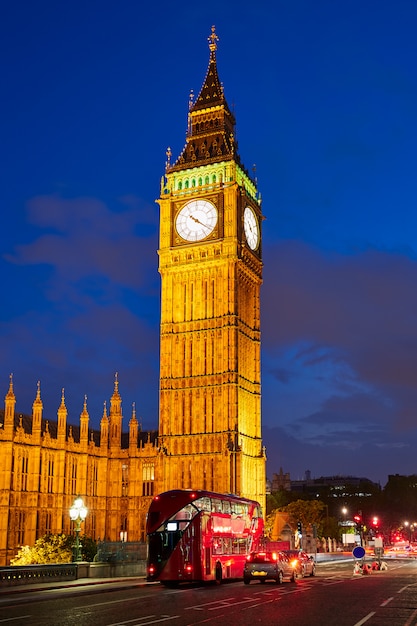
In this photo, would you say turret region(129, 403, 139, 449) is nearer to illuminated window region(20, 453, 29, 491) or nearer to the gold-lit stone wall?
the gold-lit stone wall

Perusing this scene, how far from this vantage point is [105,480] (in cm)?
8162

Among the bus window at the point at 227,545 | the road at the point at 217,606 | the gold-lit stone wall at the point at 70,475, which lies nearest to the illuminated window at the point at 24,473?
the gold-lit stone wall at the point at 70,475

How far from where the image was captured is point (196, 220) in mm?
83750

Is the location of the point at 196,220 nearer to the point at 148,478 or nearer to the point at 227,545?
the point at 148,478

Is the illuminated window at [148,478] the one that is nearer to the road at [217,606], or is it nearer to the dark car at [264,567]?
the dark car at [264,567]

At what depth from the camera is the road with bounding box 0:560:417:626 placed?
1886 cm

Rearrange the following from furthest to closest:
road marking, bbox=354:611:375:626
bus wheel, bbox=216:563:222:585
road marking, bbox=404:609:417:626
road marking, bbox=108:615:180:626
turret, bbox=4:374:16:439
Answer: turret, bbox=4:374:16:439, bus wheel, bbox=216:563:222:585, road marking, bbox=404:609:417:626, road marking, bbox=354:611:375:626, road marking, bbox=108:615:180:626

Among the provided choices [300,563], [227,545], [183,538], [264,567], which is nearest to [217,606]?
[183,538]

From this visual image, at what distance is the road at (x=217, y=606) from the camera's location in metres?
18.9

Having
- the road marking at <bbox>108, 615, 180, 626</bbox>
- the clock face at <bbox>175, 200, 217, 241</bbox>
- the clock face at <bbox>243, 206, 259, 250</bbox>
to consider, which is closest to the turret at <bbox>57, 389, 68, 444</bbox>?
the clock face at <bbox>175, 200, 217, 241</bbox>

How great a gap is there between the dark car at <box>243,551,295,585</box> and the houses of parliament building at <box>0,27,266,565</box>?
38666 mm

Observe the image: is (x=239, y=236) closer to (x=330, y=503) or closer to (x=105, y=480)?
(x=105, y=480)

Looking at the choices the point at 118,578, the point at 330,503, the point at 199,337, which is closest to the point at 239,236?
the point at 199,337

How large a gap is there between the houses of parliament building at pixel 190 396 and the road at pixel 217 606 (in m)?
43.3
